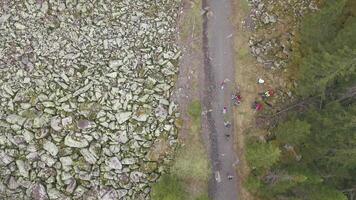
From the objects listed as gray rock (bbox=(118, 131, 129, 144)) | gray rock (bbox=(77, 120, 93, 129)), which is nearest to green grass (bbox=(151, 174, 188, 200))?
gray rock (bbox=(118, 131, 129, 144))

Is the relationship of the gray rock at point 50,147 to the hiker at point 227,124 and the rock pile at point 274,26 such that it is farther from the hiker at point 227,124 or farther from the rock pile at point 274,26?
the rock pile at point 274,26

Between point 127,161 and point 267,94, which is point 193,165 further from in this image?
point 267,94

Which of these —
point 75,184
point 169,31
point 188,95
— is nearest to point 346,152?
point 188,95

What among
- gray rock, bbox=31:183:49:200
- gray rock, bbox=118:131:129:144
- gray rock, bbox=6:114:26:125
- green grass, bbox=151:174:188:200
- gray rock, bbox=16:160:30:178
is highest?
gray rock, bbox=6:114:26:125

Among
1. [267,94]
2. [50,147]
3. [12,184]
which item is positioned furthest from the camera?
[267,94]

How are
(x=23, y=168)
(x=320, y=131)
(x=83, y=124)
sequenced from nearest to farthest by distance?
(x=320, y=131)
(x=23, y=168)
(x=83, y=124)

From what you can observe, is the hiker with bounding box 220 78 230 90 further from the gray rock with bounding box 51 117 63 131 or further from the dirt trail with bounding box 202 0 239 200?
the gray rock with bounding box 51 117 63 131

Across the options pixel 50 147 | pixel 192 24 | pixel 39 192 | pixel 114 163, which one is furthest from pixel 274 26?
pixel 39 192
